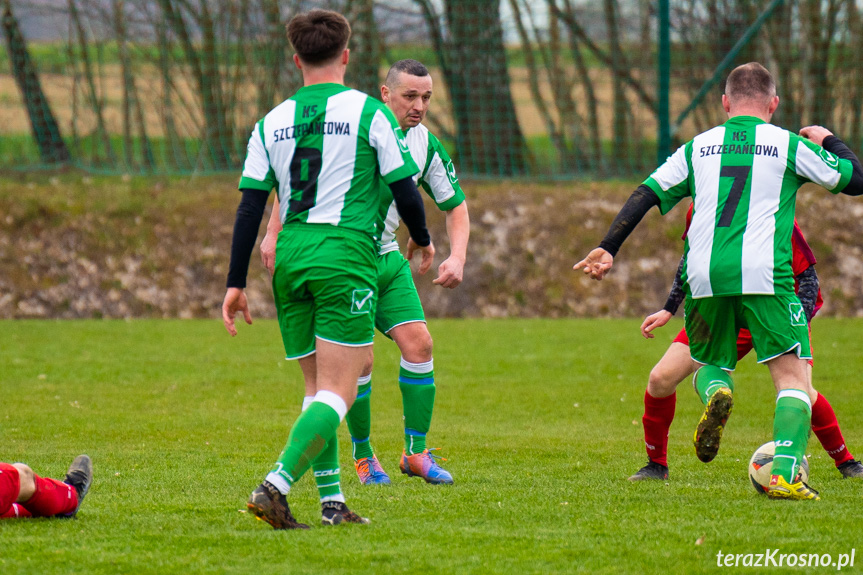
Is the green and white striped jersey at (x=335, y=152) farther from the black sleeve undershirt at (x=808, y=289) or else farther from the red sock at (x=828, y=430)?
the red sock at (x=828, y=430)

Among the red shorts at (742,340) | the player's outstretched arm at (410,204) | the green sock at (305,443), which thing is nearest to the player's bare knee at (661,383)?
the red shorts at (742,340)

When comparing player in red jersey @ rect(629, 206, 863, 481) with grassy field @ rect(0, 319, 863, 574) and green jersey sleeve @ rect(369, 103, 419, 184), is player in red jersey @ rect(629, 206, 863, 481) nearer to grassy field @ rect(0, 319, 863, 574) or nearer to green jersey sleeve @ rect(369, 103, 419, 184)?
grassy field @ rect(0, 319, 863, 574)

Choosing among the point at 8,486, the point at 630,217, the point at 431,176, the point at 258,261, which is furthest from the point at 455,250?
the point at 258,261

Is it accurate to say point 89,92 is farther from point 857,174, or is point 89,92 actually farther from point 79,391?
point 857,174

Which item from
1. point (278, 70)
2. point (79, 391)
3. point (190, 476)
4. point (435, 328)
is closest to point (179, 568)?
point (190, 476)

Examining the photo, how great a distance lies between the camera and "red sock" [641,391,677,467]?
5.38 metres

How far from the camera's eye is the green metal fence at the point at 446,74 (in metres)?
15.6

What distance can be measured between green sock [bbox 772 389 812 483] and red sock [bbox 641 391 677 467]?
35.2 inches

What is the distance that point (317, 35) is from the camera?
3.89 m

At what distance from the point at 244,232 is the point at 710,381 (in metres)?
2.22

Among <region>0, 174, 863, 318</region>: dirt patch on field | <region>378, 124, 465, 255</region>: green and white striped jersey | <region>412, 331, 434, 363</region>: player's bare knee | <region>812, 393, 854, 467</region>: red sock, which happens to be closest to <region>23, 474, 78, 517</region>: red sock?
<region>412, 331, 434, 363</region>: player's bare knee

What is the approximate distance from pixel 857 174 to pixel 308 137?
2.51m

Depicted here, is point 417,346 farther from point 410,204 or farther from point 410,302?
point 410,204

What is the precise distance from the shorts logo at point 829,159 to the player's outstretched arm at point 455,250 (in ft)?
5.51
